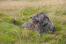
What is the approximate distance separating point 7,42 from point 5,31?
103cm

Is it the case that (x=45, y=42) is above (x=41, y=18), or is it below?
below

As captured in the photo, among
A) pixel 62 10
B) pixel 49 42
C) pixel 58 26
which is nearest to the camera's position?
pixel 49 42

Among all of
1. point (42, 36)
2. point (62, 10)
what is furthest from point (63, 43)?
point (62, 10)

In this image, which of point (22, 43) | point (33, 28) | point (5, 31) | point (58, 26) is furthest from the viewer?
point (58, 26)

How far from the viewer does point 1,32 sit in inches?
292

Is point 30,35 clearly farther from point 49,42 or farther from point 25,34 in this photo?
point 49,42

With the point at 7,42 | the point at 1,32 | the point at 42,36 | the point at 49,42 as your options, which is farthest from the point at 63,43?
the point at 1,32

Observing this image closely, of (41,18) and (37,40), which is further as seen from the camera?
(41,18)

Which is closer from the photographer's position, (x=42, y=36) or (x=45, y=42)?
(x=45, y=42)

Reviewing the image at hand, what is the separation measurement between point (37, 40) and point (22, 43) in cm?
80

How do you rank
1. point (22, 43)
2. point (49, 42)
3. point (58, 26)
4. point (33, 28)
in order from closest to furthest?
point (22, 43)
point (49, 42)
point (33, 28)
point (58, 26)

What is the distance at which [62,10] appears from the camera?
41.1 ft

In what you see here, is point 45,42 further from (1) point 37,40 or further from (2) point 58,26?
(2) point 58,26

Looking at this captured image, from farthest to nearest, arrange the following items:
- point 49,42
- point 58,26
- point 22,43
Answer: point 58,26, point 49,42, point 22,43
